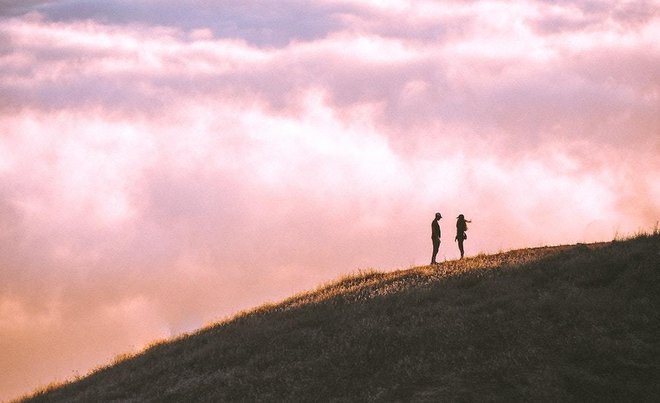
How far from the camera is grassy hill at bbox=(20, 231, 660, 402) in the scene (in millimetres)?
11234

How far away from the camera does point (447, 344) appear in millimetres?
13516

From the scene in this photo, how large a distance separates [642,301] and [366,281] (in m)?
11.4

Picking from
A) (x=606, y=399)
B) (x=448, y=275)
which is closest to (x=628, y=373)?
(x=606, y=399)

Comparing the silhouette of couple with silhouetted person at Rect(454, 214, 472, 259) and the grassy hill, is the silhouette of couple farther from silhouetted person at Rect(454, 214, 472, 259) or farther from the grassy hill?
the grassy hill

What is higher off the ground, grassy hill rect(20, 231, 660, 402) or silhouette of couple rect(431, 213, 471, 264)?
silhouette of couple rect(431, 213, 471, 264)

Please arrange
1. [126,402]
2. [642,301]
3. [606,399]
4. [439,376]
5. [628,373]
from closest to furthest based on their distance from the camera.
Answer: [606,399], [628,373], [439,376], [642,301], [126,402]

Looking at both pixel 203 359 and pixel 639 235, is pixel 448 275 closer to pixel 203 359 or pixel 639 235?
pixel 639 235

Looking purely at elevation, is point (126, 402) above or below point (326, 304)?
below

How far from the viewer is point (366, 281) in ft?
77.1

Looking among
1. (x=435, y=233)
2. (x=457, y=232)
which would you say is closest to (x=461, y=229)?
(x=457, y=232)

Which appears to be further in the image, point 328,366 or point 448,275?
point 448,275

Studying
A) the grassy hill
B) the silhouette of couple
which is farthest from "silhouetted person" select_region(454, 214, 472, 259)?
the grassy hill

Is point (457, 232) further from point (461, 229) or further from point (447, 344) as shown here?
point (447, 344)

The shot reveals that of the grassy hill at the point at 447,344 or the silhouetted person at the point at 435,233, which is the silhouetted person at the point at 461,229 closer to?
the silhouetted person at the point at 435,233
